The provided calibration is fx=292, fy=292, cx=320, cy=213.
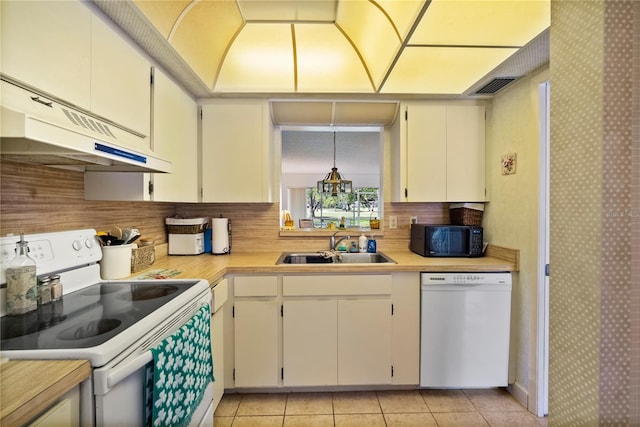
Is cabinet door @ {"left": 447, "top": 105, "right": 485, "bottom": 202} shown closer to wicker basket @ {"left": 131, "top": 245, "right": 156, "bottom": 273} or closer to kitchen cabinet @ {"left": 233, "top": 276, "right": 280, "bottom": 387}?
kitchen cabinet @ {"left": 233, "top": 276, "right": 280, "bottom": 387}

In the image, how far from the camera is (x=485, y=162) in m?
2.35

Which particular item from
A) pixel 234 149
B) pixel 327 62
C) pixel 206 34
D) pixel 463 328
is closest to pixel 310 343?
pixel 463 328

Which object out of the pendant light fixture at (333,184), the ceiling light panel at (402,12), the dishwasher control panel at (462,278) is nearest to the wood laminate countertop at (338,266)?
the dishwasher control panel at (462,278)

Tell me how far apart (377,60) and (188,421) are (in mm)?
2228

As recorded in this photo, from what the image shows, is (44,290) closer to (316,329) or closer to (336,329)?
(316,329)

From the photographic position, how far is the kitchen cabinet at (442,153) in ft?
7.66

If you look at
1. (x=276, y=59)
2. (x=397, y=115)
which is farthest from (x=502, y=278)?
(x=276, y=59)

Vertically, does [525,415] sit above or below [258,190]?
below

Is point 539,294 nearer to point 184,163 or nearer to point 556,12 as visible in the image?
point 556,12

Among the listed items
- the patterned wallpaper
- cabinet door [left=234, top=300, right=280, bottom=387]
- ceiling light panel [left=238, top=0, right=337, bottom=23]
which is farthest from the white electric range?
ceiling light panel [left=238, top=0, right=337, bottom=23]

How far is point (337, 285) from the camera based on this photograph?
1981 millimetres

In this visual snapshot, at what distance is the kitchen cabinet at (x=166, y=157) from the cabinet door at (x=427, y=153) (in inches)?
65.9

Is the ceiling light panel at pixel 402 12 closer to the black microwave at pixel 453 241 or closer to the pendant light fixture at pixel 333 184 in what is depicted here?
the black microwave at pixel 453 241

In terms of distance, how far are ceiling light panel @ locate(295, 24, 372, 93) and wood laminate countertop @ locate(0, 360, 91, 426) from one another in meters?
2.02
